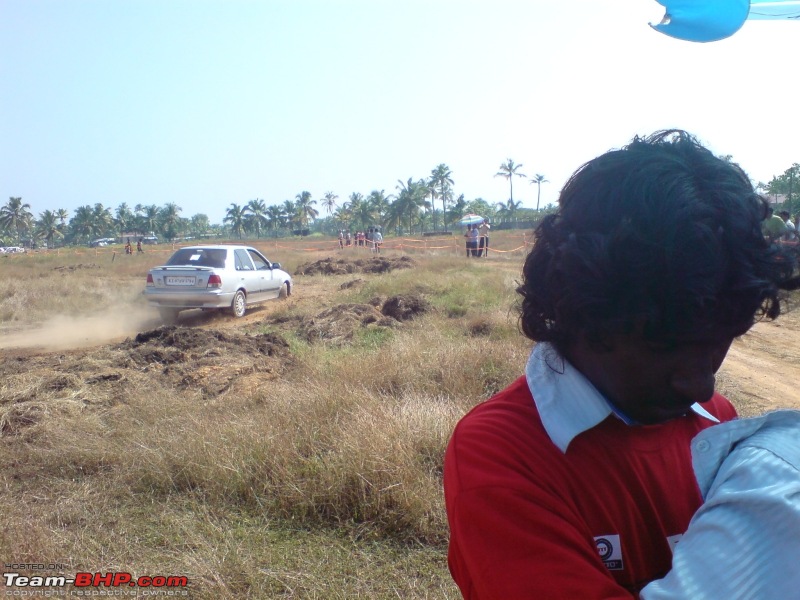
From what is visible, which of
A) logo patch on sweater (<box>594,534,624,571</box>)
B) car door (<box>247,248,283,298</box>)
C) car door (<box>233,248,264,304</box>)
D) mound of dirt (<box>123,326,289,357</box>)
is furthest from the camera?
car door (<box>247,248,283,298</box>)

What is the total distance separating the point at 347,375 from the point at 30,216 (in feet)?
381

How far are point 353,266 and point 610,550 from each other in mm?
22414

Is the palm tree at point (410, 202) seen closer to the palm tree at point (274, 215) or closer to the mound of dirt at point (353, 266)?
the palm tree at point (274, 215)

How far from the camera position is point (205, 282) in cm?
1209

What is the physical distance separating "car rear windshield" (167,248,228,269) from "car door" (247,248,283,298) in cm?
126

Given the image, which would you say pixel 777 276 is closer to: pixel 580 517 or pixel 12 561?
pixel 580 517

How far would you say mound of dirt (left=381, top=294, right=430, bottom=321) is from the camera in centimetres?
1098

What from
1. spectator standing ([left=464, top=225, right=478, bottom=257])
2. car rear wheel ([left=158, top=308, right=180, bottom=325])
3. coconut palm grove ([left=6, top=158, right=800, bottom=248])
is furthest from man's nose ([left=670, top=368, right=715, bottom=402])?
coconut palm grove ([left=6, top=158, right=800, bottom=248])

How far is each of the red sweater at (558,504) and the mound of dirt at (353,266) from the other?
20243mm

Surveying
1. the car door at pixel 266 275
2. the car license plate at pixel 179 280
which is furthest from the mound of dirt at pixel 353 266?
the car license plate at pixel 179 280

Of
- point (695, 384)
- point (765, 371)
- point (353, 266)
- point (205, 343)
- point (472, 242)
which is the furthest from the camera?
point (472, 242)

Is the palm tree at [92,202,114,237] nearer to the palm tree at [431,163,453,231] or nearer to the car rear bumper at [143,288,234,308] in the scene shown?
the palm tree at [431,163,453,231]

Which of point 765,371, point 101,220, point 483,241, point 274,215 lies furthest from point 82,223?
point 765,371

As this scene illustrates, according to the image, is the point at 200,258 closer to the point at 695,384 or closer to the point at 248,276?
the point at 248,276
